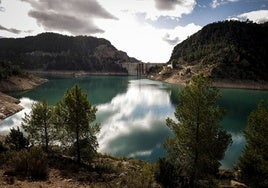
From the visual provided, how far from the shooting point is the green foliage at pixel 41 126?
28.7 m

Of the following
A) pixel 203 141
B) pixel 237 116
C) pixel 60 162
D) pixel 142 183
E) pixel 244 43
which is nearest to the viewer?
pixel 142 183

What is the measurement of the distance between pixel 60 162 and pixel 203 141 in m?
14.5

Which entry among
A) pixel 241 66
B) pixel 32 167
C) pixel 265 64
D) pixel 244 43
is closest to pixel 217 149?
pixel 32 167

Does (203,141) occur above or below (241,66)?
below

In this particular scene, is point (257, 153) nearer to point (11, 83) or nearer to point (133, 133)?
point (133, 133)

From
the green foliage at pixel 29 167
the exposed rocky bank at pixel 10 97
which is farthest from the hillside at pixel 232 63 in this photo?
the green foliage at pixel 29 167

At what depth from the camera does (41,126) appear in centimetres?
2892

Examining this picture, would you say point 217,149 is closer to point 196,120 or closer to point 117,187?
point 196,120

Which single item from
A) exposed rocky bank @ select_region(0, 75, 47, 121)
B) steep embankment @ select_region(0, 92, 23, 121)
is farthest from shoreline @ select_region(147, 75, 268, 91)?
steep embankment @ select_region(0, 92, 23, 121)

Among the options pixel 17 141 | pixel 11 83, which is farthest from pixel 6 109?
pixel 11 83

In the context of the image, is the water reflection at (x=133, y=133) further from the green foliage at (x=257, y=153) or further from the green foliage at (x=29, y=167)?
the green foliage at (x=29, y=167)

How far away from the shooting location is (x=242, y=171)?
22406 mm

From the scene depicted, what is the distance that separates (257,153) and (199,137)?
5.34 meters

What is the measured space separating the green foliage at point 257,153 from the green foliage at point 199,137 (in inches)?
97.6
